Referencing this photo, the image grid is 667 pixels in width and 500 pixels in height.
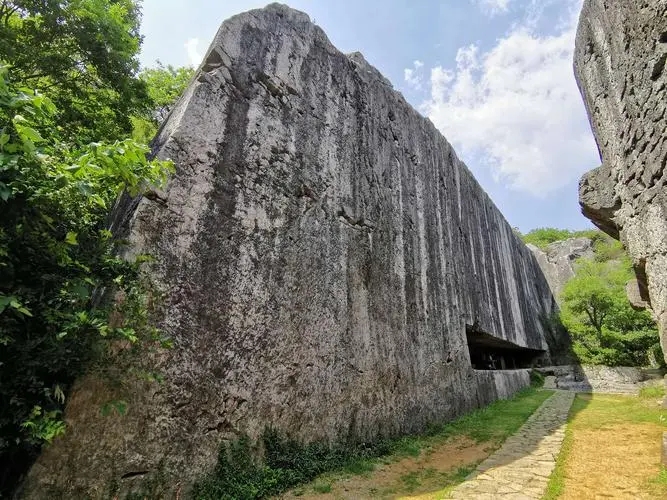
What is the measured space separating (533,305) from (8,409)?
2586 centimetres

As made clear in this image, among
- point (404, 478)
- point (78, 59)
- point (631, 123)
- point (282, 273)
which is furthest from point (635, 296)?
point (78, 59)

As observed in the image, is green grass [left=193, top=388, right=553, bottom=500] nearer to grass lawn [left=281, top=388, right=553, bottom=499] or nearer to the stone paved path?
grass lawn [left=281, top=388, right=553, bottom=499]

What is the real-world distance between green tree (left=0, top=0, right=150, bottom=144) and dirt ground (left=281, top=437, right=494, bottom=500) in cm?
716

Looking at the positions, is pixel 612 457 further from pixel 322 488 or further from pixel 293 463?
pixel 293 463

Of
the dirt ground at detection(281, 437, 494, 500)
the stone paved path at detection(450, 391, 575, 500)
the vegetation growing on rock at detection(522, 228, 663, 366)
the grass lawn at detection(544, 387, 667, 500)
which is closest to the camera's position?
the grass lawn at detection(544, 387, 667, 500)

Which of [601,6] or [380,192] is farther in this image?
[380,192]

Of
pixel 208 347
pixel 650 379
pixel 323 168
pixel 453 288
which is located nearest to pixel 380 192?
pixel 323 168

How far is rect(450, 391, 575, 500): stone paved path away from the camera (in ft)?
15.5

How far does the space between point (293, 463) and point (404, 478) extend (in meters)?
1.72

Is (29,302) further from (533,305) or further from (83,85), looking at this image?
(533,305)

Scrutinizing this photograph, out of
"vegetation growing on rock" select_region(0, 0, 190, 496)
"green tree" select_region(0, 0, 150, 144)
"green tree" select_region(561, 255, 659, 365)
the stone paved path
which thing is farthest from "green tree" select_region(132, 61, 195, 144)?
"green tree" select_region(561, 255, 659, 365)

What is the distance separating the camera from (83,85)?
8.56 metres

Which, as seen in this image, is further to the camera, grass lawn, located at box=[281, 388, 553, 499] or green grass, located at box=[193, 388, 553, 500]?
grass lawn, located at box=[281, 388, 553, 499]

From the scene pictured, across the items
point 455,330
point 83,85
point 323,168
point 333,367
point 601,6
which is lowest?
point 333,367
